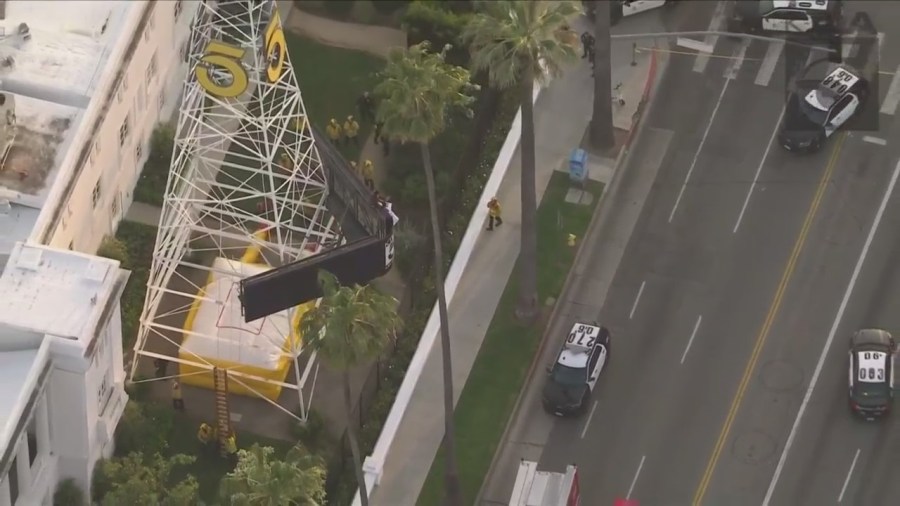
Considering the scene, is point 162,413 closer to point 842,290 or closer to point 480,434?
point 480,434

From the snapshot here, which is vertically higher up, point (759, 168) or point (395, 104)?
point (395, 104)

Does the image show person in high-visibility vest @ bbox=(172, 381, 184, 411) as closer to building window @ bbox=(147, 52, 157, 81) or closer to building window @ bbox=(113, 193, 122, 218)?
building window @ bbox=(113, 193, 122, 218)

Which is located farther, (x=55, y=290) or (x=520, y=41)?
(x=55, y=290)

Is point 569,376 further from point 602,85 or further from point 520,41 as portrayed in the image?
point 602,85

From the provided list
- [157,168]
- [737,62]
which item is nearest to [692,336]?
[737,62]

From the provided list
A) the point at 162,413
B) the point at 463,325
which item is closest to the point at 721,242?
the point at 463,325
